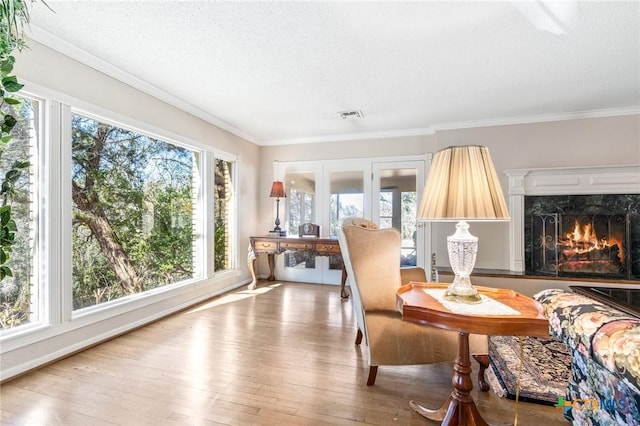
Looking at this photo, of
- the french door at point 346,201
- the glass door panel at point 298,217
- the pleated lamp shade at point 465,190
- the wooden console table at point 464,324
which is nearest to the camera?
the wooden console table at point 464,324

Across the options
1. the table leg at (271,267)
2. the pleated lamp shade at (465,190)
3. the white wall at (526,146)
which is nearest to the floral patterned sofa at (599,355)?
the pleated lamp shade at (465,190)

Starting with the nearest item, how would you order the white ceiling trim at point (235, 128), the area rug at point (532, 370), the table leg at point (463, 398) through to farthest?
the table leg at point (463, 398) → the area rug at point (532, 370) → the white ceiling trim at point (235, 128)

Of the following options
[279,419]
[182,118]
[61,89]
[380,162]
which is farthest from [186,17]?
[380,162]

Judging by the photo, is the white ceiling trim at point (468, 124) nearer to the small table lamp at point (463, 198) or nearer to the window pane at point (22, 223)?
the small table lamp at point (463, 198)

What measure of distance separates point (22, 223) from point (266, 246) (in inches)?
104

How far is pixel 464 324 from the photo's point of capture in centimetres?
117

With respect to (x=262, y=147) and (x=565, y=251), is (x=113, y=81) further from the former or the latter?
(x=565, y=251)

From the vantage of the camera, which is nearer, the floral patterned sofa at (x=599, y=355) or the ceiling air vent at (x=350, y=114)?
the floral patterned sofa at (x=599, y=355)

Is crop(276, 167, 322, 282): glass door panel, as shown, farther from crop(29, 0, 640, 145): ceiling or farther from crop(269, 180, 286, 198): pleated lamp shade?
crop(29, 0, 640, 145): ceiling

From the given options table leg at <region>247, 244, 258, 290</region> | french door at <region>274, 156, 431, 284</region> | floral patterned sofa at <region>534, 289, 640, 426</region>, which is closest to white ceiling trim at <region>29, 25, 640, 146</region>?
french door at <region>274, 156, 431, 284</region>

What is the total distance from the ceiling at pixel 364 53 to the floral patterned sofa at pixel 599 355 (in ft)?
5.84

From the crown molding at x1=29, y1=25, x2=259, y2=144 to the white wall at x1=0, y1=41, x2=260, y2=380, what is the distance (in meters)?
0.04

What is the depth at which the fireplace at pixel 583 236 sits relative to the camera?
11.1 feet

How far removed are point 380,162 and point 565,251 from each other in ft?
8.55
